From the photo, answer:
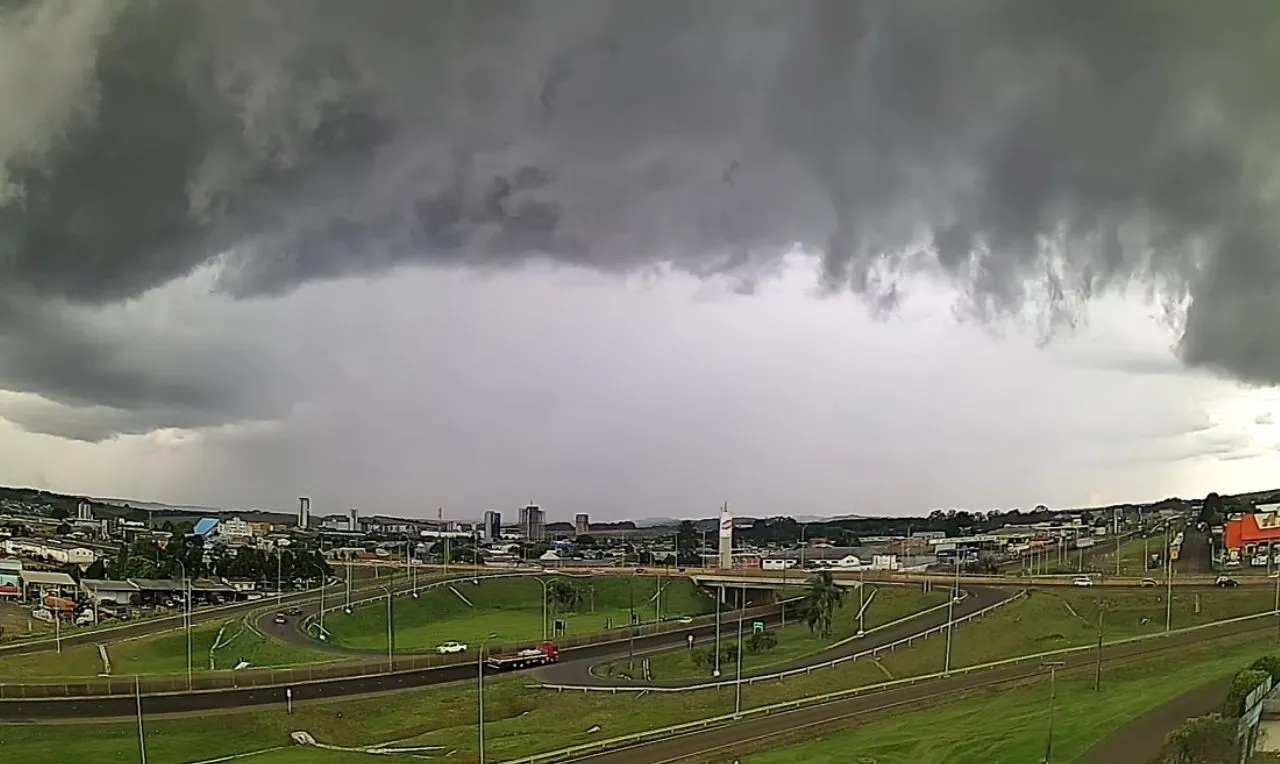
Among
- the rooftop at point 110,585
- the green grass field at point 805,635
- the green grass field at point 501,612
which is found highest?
the rooftop at point 110,585

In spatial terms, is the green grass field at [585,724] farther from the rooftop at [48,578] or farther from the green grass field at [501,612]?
the rooftop at [48,578]

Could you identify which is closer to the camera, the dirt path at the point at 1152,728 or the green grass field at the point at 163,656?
the dirt path at the point at 1152,728

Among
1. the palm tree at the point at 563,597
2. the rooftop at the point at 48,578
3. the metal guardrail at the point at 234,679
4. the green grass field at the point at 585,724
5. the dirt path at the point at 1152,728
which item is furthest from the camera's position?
the palm tree at the point at 563,597

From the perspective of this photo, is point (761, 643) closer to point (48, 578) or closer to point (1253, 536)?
point (1253, 536)

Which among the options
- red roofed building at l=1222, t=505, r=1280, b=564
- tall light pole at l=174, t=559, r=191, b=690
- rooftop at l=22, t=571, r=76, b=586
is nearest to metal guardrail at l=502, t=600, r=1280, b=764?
tall light pole at l=174, t=559, r=191, b=690

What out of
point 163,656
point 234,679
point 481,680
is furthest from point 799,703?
point 163,656

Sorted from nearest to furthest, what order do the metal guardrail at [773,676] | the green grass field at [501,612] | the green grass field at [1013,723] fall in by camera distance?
the green grass field at [1013,723] < the metal guardrail at [773,676] < the green grass field at [501,612]

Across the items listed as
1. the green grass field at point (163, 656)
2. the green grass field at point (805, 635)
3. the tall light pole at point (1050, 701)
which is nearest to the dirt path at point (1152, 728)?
the tall light pole at point (1050, 701)

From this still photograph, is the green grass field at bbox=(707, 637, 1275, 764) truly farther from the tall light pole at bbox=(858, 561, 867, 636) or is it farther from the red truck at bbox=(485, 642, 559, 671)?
the tall light pole at bbox=(858, 561, 867, 636)
